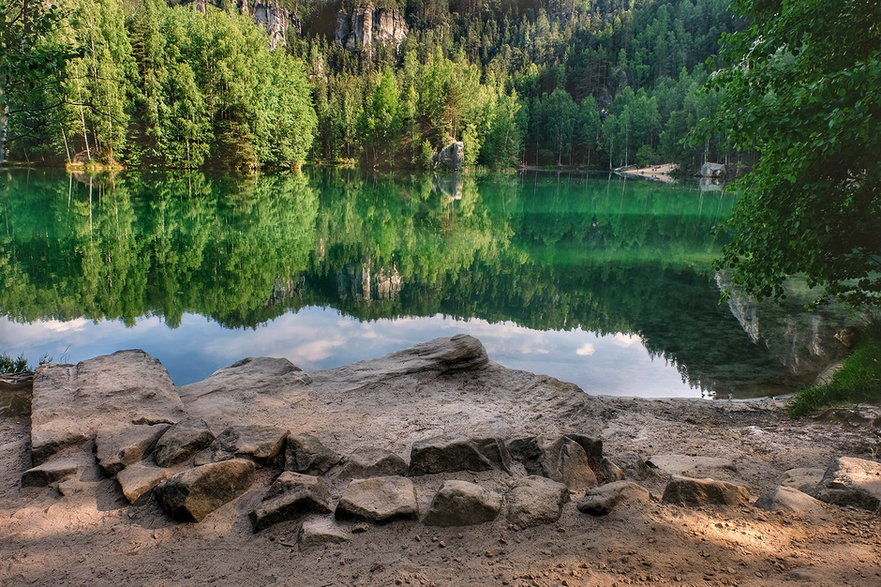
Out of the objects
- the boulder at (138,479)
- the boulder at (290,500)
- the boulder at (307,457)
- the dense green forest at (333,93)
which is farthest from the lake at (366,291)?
the boulder at (290,500)

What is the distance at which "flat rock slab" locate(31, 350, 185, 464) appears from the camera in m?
6.40

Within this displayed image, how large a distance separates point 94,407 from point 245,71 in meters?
73.6

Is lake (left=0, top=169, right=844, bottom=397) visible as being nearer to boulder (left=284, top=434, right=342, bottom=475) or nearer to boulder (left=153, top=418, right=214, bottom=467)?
boulder (left=153, top=418, right=214, bottom=467)

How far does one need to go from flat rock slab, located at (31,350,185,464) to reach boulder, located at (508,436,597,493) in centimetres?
417

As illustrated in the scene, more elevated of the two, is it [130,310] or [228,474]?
[228,474]

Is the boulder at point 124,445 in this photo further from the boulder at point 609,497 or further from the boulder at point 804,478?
the boulder at point 804,478

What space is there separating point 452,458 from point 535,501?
1.14 metres

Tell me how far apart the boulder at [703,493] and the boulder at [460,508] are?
4.75 ft

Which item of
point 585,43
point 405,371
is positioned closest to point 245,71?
point 405,371

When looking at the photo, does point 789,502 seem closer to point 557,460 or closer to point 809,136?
point 557,460

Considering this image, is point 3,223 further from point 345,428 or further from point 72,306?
point 345,428

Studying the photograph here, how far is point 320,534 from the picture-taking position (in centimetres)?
451

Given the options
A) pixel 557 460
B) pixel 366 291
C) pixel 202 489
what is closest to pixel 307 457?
pixel 202 489

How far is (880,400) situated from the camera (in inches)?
313
